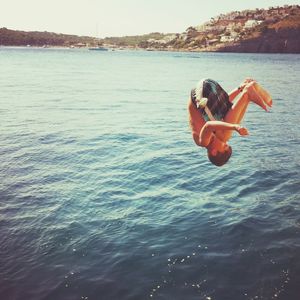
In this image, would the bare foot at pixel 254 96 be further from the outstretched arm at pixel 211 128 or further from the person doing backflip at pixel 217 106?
the outstretched arm at pixel 211 128

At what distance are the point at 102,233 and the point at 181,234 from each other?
2.47m

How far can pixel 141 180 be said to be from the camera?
16.0 metres

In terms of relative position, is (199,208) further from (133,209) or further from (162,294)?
(162,294)

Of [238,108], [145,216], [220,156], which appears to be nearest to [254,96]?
[238,108]

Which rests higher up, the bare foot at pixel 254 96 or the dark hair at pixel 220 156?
the bare foot at pixel 254 96

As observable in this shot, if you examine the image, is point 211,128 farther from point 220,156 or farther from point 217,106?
point 220,156

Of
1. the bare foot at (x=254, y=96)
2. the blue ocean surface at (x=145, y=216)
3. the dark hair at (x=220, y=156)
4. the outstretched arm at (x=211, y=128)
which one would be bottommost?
the blue ocean surface at (x=145, y=216)

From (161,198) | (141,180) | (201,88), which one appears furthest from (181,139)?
(201,88)

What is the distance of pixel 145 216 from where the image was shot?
12.6 m

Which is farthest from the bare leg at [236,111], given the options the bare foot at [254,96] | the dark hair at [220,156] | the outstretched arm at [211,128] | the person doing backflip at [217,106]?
the dark hair at [220,156]

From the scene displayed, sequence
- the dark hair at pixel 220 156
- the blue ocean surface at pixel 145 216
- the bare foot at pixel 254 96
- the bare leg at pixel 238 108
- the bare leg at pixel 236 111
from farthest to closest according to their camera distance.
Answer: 1. the blue ocean surface at pixel 145 216
2. the dark hair at pixel 220 156
3. the bare leg at pixel 236 111
4. the bare leg at pixel 238 108
5. the bare foot at pixel 254 96

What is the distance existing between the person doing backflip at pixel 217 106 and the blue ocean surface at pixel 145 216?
4.40 metres

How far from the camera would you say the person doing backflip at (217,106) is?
5.91 meters

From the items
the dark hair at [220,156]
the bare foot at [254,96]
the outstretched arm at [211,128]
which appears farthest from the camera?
the dark hair at [220,156]
